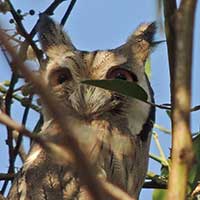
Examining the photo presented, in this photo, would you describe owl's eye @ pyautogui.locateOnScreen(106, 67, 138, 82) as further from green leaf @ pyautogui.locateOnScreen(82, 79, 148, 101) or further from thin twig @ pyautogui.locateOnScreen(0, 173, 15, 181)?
green leaf @ pyautogui.locateOnScreen(82, 79, 148, 101)

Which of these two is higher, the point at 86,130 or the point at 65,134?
the point at 86,130

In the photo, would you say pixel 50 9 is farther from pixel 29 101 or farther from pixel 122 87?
pixel 122 87

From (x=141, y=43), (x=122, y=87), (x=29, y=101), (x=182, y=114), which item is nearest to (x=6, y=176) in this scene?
(x=29, y=101)

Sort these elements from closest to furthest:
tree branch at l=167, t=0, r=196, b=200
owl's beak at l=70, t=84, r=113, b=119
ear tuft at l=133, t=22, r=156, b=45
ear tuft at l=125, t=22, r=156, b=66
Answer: tree branch at l=167, t=0, r=196, b=200, owl's beak at l=70, t=84, r=113, b=119, ear tuft at l=125, t=22, r=156, b=66, ear tuft at l=133, t=22, r=156, b=45

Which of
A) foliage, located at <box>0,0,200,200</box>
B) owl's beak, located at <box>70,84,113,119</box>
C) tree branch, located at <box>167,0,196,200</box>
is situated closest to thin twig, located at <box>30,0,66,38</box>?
foliage, located at <box>0,0,200,200</box>

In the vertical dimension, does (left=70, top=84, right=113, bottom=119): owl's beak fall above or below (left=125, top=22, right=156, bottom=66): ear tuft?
below

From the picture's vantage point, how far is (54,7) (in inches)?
102

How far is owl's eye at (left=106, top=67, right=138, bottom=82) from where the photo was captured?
2593 mm

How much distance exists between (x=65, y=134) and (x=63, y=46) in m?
2.40

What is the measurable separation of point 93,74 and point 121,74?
13 cm

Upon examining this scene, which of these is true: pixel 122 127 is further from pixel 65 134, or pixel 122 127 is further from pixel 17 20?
pixel 65 134

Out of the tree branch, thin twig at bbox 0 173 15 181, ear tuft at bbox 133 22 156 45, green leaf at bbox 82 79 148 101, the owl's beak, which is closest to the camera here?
the tree branch

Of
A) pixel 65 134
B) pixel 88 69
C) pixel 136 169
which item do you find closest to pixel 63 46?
pixel 88 69

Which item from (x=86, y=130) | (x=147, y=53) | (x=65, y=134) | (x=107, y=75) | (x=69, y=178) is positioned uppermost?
(x=147, y=53)
